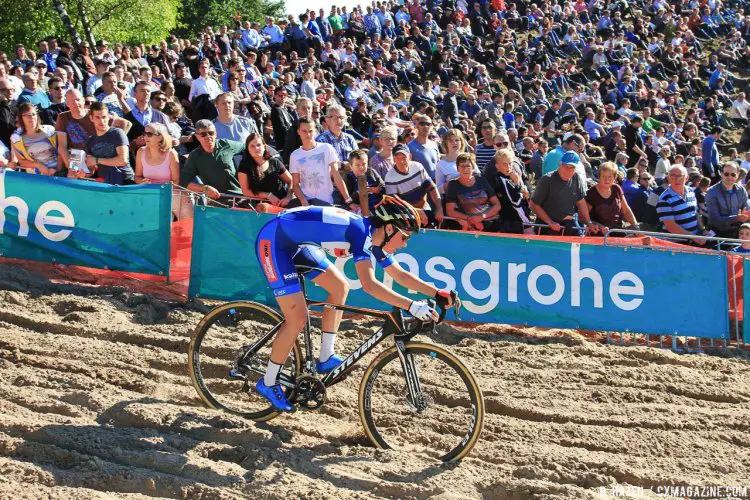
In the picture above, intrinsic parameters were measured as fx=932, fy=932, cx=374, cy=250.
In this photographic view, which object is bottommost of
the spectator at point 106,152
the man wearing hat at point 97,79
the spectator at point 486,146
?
the spectator at point 106,152

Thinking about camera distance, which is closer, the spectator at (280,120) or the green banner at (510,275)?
the green banner at (510,275)

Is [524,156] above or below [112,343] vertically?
above

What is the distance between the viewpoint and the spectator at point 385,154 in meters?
11.3

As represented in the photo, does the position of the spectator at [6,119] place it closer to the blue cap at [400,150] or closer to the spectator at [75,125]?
the spectator at [75,125]

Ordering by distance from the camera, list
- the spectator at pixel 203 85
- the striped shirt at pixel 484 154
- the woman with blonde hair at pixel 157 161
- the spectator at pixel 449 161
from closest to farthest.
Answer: the woman with blonde hair at pixel 157 161
the spectator at pixel 449 161
the striped shirt at pixel 484 154
the spectator at pixel 203 85

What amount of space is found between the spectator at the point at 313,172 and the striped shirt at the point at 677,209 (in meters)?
4.21

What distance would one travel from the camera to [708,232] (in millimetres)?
12273

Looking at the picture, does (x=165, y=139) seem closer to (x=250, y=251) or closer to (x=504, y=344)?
(x=250, y=251)

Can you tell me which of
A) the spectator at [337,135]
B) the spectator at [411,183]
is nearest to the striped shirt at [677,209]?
the spectator at [411,183]

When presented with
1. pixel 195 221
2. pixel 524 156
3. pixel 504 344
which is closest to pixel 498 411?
pixel 504 344

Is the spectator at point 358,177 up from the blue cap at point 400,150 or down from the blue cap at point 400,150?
down

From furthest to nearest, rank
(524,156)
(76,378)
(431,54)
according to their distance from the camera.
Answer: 1. (431,54)
2. (524,156)
3. (76,378)

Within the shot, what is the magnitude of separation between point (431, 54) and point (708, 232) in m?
15.8

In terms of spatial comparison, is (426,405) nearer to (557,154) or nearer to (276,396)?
(276,396)
